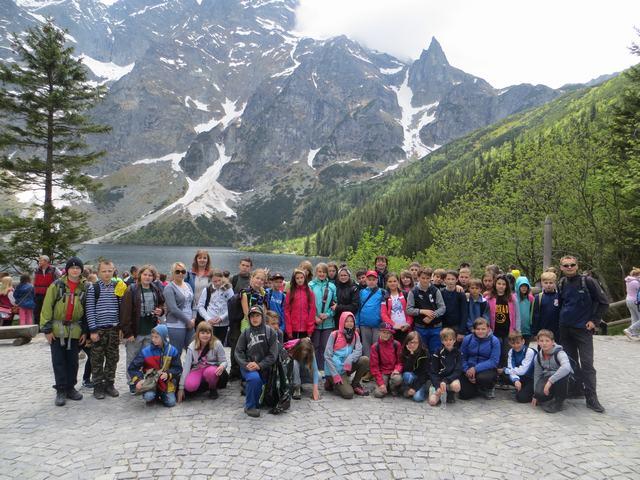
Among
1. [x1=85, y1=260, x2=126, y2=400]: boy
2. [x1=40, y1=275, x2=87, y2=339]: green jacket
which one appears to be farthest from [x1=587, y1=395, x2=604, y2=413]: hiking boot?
→ [x1=40, y1=275, x2=87, y2=339]: green jacket

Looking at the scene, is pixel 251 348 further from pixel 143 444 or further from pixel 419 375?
pixel 419 375

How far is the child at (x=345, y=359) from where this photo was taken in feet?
27.1

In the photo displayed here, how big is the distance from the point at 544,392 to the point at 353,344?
3761mm

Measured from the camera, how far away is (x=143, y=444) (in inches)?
234

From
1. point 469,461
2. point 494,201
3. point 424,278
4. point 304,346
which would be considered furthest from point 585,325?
point 494,201

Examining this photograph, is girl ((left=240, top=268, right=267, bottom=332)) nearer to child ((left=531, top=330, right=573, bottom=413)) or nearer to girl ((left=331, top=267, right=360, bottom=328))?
girl ((left=331, top=267, right=360, bottom=328))

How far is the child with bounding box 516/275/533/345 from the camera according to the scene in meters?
9.65

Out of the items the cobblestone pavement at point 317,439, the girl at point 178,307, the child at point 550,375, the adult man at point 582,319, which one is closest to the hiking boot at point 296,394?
the cobblestone pavement at point 317,439

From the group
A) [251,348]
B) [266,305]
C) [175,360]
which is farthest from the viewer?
[266,305]

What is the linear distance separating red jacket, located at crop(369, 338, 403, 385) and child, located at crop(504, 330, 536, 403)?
2267 millimetres

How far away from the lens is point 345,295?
370 inches

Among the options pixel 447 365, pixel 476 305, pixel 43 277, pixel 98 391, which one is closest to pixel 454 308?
pixel 476 305

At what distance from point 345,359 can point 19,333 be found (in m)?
11.6

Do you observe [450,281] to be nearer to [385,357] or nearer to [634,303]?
[385,357]
